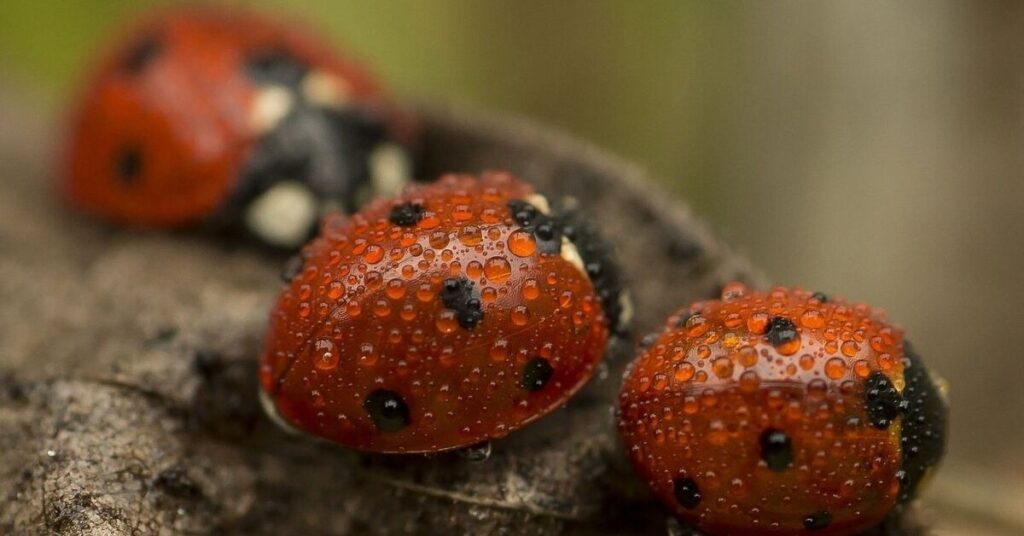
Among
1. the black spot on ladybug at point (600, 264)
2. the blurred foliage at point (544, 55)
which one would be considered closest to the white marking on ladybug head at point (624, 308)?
the black spot on ladybug at point (600, 264)

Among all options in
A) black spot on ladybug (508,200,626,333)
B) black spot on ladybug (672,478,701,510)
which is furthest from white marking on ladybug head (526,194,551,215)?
black spot on ladybug (672,478,701,510)

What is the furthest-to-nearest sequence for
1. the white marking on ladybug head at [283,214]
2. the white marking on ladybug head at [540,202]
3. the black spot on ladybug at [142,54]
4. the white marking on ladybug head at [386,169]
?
the black spot on ladybug at [142,54] < the white marking on ladybug head at [386,169] < the white marking on ladybug head at [283,214] < the white marking on ladybug head at [540,202]

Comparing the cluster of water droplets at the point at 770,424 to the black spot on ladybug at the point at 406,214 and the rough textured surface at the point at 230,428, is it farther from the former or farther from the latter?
the black spot on ladybug at the point at 406,214

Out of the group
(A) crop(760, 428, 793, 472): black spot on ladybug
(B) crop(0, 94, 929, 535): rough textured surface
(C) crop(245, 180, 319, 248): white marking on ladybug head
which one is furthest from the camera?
(C) crop(245, 180, 319, 248): white marking on ladybug head

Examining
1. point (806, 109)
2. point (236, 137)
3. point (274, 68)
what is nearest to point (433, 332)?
point (236, 137)

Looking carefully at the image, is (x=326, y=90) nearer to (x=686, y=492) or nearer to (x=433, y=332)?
(x=433, y=332)

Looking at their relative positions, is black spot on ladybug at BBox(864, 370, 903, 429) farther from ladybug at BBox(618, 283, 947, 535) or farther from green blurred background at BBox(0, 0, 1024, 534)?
green blurred background at BBox(0, 0, 1024, 534)
